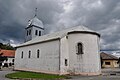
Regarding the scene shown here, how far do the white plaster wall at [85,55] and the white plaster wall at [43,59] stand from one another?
241 centimetres

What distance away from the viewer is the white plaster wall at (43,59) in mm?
21438

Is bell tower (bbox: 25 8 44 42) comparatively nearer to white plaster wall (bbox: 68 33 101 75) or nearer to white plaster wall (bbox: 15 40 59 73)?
white plaster wall (bbox: 15 40 59 73)

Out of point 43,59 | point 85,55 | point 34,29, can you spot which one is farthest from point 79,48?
point 34,29

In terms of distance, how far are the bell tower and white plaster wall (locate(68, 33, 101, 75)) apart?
1615cm

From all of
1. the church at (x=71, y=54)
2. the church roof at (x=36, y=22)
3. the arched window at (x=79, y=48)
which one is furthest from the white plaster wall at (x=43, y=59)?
the church roof at (x=36, y=22)

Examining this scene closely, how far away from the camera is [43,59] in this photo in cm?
2372

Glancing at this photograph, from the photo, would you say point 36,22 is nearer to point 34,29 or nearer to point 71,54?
point 34,29

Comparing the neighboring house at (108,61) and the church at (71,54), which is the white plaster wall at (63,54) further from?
the neighboring house at (108,61)

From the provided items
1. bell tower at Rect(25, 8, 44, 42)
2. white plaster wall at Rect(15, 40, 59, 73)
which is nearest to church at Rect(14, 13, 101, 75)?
white plaster wall at Rect(15, 40, 59, 73)

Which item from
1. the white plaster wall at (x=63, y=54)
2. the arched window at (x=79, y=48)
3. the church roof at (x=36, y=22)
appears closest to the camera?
the white plaster wall at (x=63, y=54)

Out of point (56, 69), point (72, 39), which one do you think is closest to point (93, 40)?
point (72, 39)

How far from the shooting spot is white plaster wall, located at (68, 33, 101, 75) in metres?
21.2

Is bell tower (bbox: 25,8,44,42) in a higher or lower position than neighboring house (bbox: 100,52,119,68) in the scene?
higher

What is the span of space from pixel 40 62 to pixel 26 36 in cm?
1574
